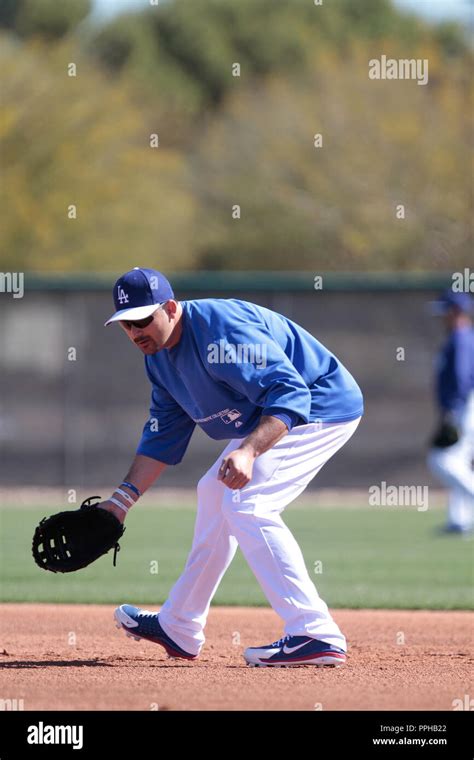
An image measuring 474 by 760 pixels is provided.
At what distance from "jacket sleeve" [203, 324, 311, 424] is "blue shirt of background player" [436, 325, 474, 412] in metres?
7.11

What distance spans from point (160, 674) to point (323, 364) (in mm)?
1477

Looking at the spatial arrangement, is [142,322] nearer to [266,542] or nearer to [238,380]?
[238,380]

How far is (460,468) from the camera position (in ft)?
40.1

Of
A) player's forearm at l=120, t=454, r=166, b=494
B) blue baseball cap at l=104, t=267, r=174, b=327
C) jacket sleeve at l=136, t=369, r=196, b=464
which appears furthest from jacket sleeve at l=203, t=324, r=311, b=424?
player's forearm at l=120, t=454, r=166, b=494

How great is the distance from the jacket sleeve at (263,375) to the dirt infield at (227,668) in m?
1.08

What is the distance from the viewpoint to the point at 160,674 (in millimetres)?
5660

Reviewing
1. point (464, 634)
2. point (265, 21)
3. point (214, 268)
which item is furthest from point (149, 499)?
point (265, 21)

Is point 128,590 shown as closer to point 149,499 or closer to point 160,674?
point 160,674

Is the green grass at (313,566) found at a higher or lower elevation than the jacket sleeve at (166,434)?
lower

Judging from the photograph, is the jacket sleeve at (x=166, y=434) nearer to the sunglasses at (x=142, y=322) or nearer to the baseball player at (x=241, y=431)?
the baseball player at (x=241, y=431)

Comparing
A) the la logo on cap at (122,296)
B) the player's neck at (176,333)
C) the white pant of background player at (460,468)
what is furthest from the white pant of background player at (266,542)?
the white pant of background player at (460,468)

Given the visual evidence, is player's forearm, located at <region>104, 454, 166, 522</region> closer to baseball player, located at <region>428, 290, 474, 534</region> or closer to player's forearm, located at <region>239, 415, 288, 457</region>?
player's forearm, located at <region>239, 415, 288, 457</region>

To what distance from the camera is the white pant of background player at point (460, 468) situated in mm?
12086

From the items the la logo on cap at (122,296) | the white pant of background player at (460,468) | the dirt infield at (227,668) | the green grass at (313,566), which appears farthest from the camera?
the white pant of background player at (460,468)
